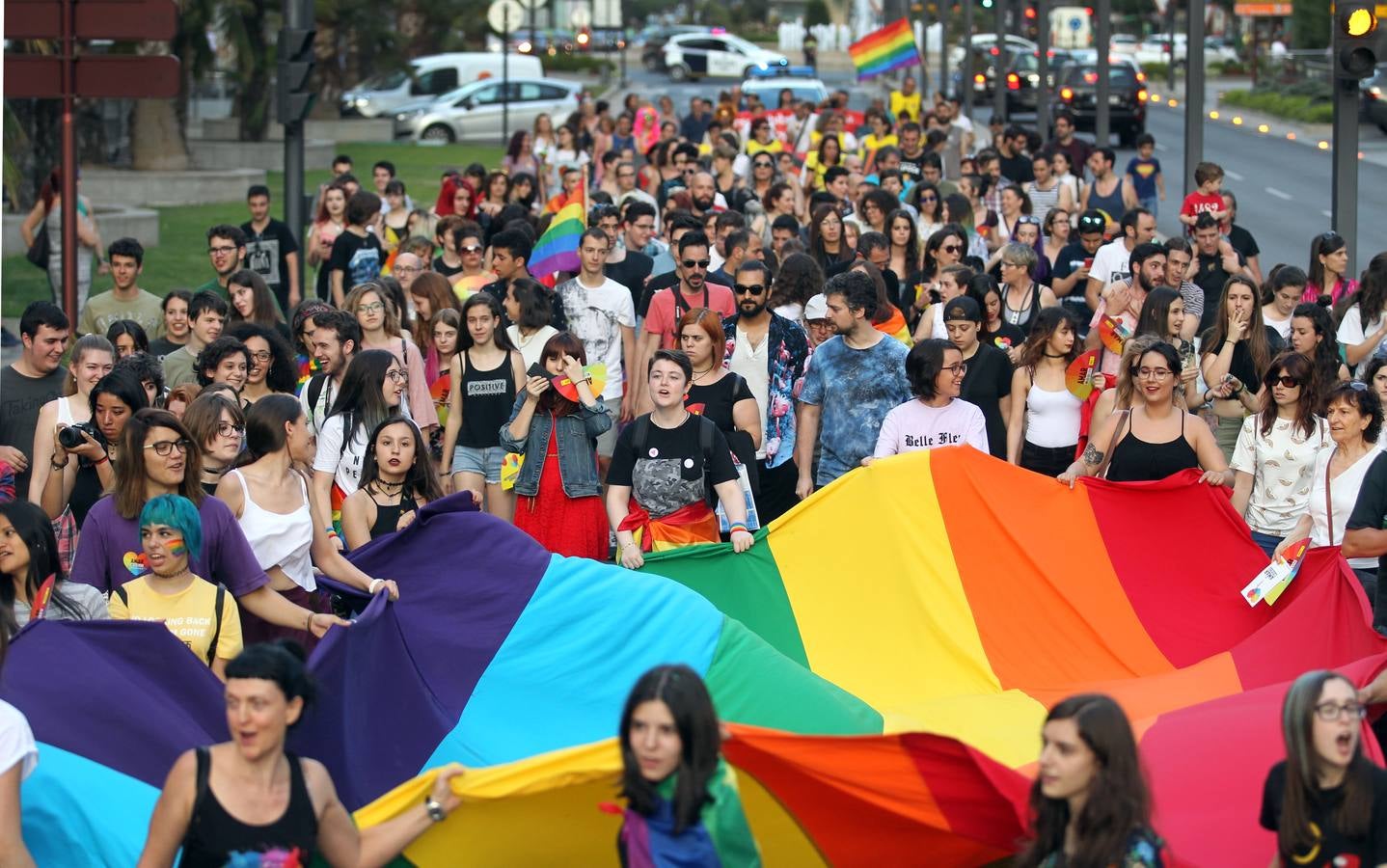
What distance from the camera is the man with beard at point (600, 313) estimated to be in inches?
488

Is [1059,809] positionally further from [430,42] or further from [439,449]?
[430,42]

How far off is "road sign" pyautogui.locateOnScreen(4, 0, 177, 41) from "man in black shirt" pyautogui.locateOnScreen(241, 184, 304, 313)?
2.24 meters

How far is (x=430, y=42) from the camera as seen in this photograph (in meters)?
56.0

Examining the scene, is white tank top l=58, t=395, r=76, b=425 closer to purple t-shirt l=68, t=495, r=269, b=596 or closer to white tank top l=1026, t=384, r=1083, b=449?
purple t-shirt l=68, t=495, r=269, b=596

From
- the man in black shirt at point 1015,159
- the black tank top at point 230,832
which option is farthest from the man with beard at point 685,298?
the man in black shirt at point 1015,159

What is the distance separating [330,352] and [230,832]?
5198mm

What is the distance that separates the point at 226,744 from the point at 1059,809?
7.80ft

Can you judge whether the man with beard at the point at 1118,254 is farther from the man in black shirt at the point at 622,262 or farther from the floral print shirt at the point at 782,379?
the floral print shirt at the point at 782,379

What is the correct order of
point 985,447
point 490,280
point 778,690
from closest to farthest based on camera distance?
1. point 778,690
2. point 985,447
3. point 490,280

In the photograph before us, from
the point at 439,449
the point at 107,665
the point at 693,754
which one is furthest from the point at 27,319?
the point at 693,754

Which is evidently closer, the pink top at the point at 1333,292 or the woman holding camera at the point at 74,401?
the woman holding camera at the point at 74,401

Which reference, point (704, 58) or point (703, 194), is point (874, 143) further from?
point (704, 58)

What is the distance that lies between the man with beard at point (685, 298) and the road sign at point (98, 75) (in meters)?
3.50

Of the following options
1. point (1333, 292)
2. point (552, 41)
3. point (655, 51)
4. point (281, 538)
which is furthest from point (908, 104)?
point (552, 41)
